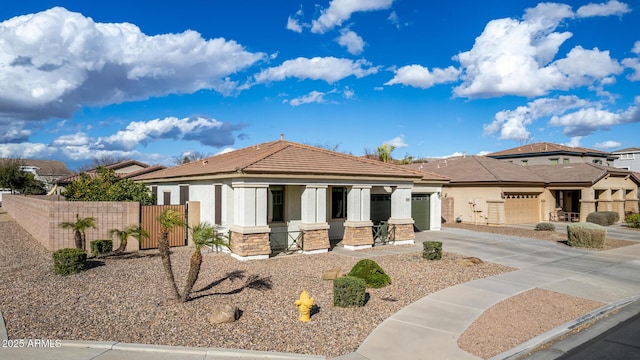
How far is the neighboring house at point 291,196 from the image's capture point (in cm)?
1479

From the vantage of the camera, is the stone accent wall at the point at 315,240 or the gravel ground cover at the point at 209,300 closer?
the gravel ground cover at the point at 209,300

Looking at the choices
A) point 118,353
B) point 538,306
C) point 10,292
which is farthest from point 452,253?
point 10,292

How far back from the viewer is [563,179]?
32.2 metres

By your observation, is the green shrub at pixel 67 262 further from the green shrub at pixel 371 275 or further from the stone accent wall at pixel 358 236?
the stone accent wall at pixel 358 236

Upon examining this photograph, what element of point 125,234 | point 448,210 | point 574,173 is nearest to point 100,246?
point 125,234

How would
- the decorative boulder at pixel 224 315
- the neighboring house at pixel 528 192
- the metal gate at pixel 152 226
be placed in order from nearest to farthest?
the decorative boulder at pixel 224 315 → the metal gate at pixel 152 226 → the neighboring house at pixel 528 192

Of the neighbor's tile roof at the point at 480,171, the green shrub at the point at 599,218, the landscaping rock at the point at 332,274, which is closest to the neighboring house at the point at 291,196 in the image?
the landscaping rock at the point at 332,274

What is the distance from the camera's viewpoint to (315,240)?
16.2m

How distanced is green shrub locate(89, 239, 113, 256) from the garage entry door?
24.7 metres

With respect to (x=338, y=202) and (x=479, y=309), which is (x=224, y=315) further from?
(x=338, y=202)

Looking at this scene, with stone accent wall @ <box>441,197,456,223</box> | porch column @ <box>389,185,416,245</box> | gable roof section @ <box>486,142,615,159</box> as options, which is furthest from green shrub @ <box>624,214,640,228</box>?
gable roof section @ <box>486,142,615,159</box>

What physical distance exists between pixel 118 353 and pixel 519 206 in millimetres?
29696

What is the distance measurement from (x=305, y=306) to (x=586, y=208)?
29997 millimetres

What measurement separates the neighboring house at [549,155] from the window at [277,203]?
38.2 metres
